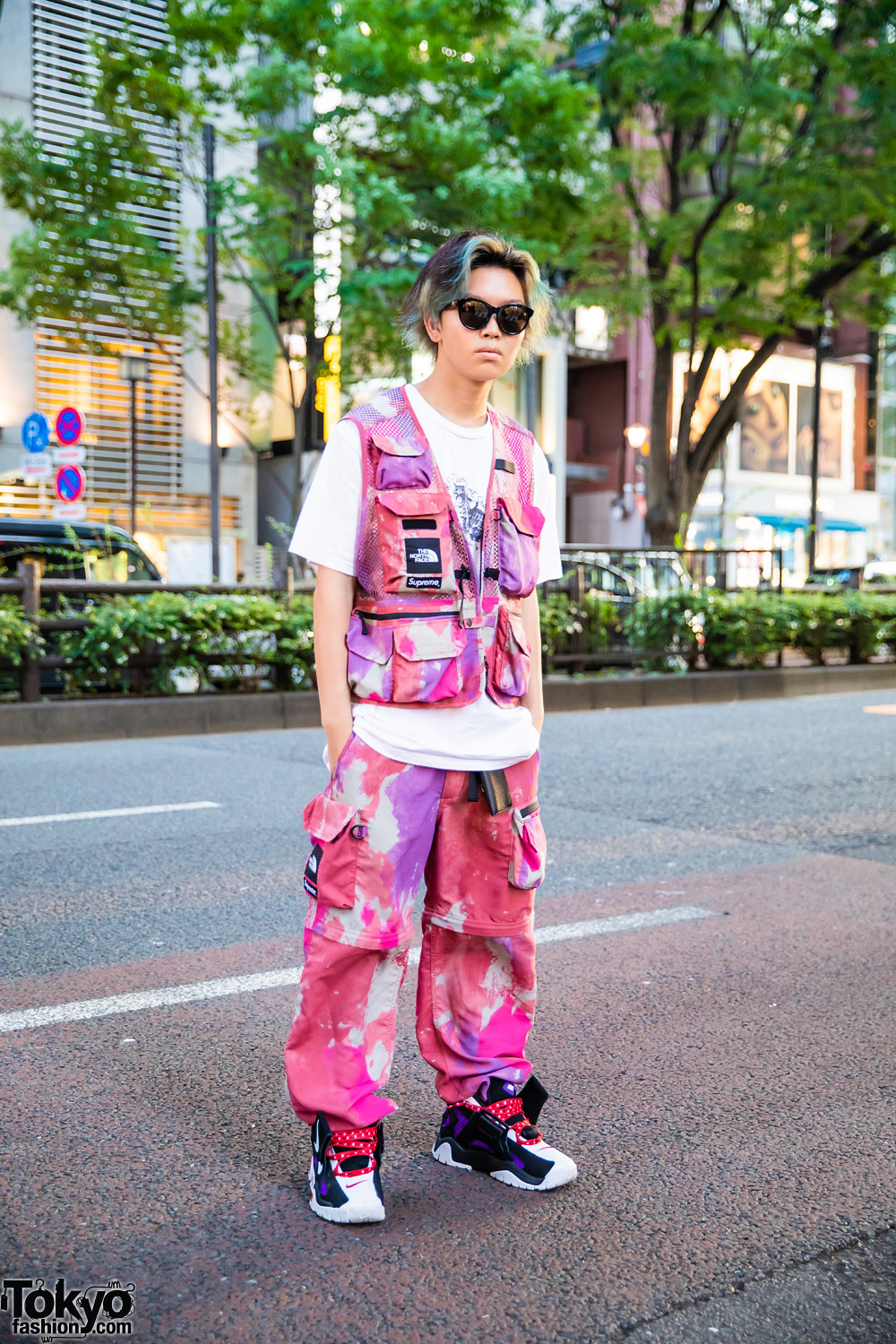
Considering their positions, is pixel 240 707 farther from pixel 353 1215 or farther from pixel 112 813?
pixel 353 1215

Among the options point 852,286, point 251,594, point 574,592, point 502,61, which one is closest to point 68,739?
point 251,594

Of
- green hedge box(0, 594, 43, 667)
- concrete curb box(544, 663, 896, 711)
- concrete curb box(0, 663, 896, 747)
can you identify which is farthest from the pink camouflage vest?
concrete curb box(544, 663, 896, 711)

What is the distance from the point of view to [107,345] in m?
23.2

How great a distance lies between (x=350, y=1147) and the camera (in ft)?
8.41

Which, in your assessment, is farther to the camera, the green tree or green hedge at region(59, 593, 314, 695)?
the green tree

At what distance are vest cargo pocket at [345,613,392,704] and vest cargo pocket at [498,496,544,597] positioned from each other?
28cm

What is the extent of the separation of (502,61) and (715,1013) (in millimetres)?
14885

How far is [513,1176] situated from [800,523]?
41.6 m

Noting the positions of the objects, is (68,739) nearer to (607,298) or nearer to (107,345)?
(607,298)

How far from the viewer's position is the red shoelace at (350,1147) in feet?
8.38

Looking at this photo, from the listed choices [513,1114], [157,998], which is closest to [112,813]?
[157,998]

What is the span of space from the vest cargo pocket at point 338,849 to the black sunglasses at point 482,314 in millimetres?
952

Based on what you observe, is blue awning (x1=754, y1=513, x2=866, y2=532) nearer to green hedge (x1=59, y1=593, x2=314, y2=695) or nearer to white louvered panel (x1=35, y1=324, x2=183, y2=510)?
white louvered panel (x1=35, y1=324, x2=183, y2=510)

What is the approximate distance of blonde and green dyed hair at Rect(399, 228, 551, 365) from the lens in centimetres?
256
